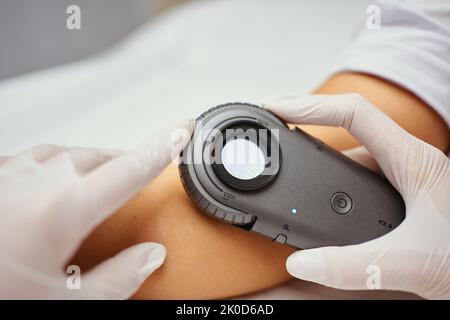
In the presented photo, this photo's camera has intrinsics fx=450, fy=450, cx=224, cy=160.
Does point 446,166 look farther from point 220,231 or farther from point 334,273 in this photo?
point 220,231

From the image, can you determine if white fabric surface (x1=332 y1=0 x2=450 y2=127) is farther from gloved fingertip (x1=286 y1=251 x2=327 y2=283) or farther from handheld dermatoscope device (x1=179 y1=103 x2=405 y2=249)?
gloved fingertip (x1=286 y1=251 x2=327 y2=283)

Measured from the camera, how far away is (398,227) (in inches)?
24.4

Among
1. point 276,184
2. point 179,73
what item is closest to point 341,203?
point 276,184

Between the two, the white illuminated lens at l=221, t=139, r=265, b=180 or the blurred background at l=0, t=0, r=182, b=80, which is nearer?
the white illuminated lens at l=221, t=139, r=265, b=180

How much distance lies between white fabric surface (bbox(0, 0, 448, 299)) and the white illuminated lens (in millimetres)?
433

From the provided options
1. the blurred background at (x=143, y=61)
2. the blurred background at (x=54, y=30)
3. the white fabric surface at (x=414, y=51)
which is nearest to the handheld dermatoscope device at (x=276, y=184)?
the white fabric surface at (x=414, y=51)

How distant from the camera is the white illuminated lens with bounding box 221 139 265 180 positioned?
1.87ft

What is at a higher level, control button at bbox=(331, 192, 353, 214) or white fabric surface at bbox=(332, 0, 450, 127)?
white fabric surface at bbox=(332, 0, 450, 127)

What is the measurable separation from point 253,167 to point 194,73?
0.72m

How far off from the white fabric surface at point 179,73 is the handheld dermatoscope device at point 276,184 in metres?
0.43

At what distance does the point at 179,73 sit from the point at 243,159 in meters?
0.73

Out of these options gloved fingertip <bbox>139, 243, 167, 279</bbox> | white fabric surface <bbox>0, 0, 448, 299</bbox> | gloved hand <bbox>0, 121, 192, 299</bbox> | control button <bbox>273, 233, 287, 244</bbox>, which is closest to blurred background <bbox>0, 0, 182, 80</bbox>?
white fabric surface <bbox>0, 0, 448, 299</bbox>
